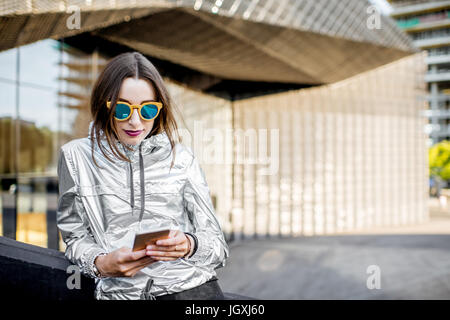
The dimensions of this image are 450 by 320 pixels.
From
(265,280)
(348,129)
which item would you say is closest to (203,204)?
(265,280)

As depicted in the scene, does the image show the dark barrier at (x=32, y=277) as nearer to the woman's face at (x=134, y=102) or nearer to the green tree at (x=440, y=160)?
the woman's face at (x=134, y=102)

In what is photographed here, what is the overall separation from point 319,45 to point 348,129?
4.15m

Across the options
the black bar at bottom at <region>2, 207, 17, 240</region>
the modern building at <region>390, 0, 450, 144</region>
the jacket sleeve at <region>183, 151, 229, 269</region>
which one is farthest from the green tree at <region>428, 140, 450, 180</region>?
the jacket sleeve at <region>183, 151, 229, 269</region>

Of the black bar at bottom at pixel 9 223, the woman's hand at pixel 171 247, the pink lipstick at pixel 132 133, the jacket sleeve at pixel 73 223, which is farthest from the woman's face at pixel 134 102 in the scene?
the black bar at bottom at pixel 9 223

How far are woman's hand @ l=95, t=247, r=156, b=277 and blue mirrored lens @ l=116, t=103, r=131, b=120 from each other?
0.46 metres

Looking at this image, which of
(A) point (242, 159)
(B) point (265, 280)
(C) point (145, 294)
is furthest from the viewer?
(A) point (242, 159)

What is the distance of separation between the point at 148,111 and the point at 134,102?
0.20 feet

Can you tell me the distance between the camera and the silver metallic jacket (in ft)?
3.99

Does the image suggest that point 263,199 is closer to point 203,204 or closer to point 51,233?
point 51,233

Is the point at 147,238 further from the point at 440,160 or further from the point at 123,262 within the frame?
the point at 440,160

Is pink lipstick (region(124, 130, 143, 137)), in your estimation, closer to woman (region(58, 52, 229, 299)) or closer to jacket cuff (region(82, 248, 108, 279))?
woman (region(58, 52, 229, 299))

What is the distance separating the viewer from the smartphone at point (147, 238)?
100 cm

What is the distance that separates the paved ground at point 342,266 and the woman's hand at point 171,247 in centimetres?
494

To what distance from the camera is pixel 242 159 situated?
973cm
